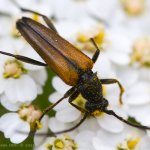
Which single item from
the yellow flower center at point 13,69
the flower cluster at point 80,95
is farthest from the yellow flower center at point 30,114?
the yellow flower center at point 13,69

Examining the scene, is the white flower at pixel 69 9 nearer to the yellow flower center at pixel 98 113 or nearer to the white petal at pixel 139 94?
the white petal at pixel 139 94

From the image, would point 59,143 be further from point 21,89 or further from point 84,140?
point 21,89

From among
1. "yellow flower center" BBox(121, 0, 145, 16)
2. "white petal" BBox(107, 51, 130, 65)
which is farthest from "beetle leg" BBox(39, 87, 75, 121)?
"yellow flower center" BBox(121, 0, 145, 16)

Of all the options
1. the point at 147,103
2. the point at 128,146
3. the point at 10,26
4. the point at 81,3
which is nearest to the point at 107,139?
the point at 128,146

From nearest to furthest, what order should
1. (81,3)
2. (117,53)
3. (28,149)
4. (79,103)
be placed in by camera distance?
(28,149)
(79,103)
(117,53)
(81,3)

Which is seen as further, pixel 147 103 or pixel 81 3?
pixel 81 3

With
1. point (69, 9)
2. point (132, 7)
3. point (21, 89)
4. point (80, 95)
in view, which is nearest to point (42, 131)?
point (21, 89)

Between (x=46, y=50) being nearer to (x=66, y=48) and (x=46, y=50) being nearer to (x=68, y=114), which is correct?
(x=66, y=48)

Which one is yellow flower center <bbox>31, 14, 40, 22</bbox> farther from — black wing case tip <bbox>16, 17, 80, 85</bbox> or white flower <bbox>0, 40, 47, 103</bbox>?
white flower <bbox>0, 40, 47, 103</bbox>
